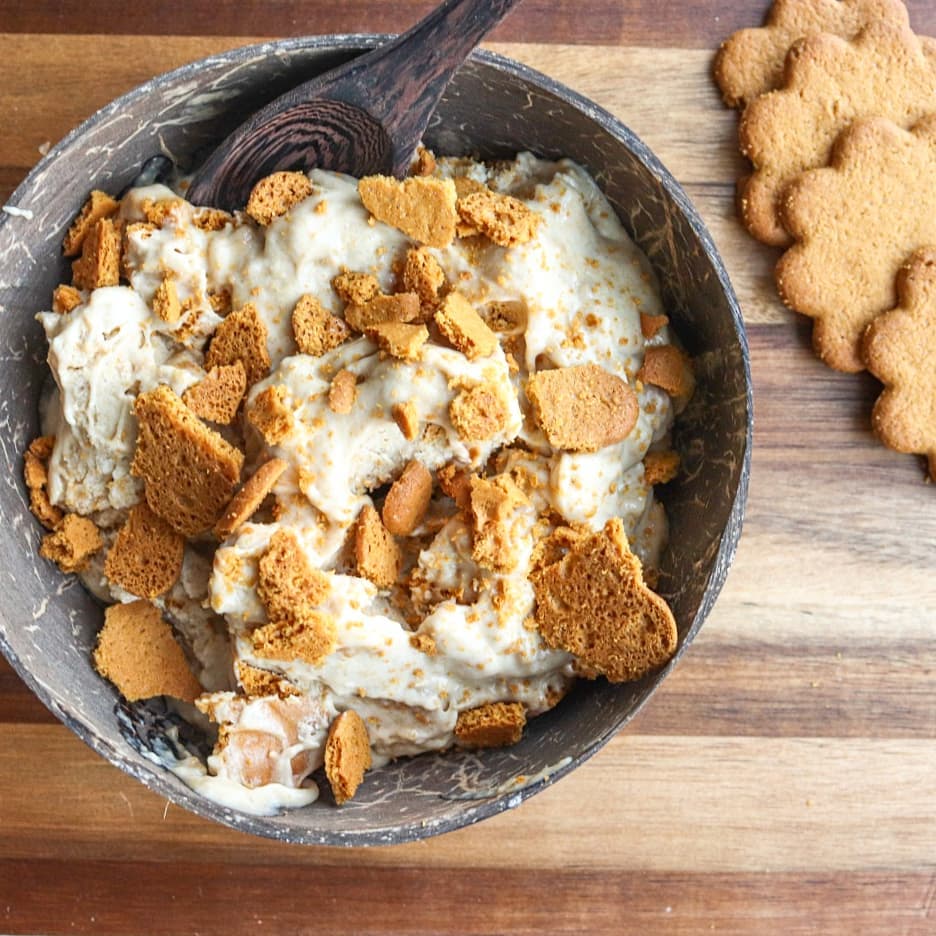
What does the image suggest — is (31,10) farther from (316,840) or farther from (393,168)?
(316,840)

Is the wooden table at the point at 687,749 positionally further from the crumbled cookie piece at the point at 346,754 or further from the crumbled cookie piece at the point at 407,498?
the crumbled cookie piece at the point at 407,498

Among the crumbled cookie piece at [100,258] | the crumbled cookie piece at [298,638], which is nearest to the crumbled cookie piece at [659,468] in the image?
the crumbled cookie piece at [298,638]

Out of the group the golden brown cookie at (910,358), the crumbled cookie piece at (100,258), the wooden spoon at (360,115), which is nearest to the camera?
the wooden spoon at (360,115)

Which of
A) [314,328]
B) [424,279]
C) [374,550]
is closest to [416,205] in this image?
[424,279]

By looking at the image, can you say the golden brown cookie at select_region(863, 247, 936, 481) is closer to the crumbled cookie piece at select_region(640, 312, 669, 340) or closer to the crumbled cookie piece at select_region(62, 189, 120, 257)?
the crumbled cookie piece at select_region(640, 312, 669, 340)

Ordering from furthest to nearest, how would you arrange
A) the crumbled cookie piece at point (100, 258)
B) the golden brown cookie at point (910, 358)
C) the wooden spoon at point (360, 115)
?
1. the golden brown cookie at point (910, 358)
2. the crumbled cookie piece at point (100, 258)
3. the wooden spoon at point (360, 115)

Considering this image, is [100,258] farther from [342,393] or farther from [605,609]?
[605,609]

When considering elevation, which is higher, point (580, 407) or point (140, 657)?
point (580, 407)
